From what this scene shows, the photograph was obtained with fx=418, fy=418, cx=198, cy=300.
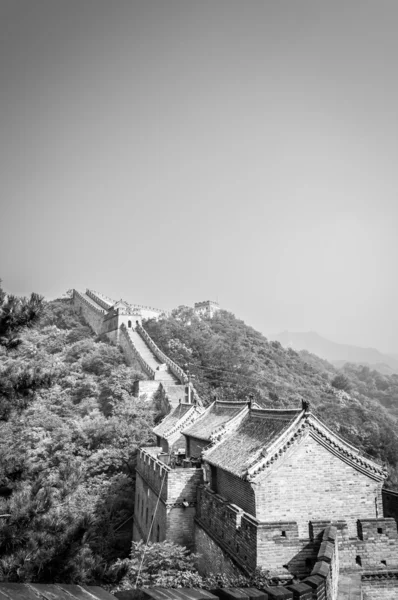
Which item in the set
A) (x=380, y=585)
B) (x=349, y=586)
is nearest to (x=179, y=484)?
(x=349, y=586)

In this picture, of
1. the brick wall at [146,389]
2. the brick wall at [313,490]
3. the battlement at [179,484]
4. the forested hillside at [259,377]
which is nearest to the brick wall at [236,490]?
the brick wall at [313,490]

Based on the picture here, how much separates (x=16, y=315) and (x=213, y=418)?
1599cm

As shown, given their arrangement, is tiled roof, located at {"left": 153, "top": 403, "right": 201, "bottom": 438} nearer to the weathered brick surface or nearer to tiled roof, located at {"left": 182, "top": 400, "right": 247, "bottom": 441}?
tiled roof, located at {"left": 182, "top": 400, "right": 247, "bottom": 441}

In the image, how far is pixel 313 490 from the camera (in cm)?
1363

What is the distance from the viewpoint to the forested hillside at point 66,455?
6.07 meters

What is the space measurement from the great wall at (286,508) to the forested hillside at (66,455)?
11.3ft

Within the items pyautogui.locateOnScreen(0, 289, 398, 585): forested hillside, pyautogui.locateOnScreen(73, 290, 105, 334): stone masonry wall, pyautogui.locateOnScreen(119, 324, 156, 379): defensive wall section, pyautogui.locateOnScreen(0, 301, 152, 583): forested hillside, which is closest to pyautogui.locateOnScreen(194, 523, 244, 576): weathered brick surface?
pyautogui.locateOnScreen(0, 289, 398, 585): forested hillside

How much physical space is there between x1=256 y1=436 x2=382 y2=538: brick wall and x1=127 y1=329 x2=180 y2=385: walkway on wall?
29283mm

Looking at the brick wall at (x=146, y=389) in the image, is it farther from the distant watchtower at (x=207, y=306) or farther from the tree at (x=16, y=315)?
the distant watchtower at (x=207, y=306)

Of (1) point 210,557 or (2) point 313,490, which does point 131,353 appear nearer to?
(1) point 210,557

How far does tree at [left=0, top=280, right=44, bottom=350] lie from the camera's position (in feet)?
26.6

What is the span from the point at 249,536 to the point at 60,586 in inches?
395

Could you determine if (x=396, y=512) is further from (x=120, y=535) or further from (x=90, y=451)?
(x=90, y=451)

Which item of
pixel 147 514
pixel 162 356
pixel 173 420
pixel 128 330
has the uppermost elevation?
pixel 128 330
